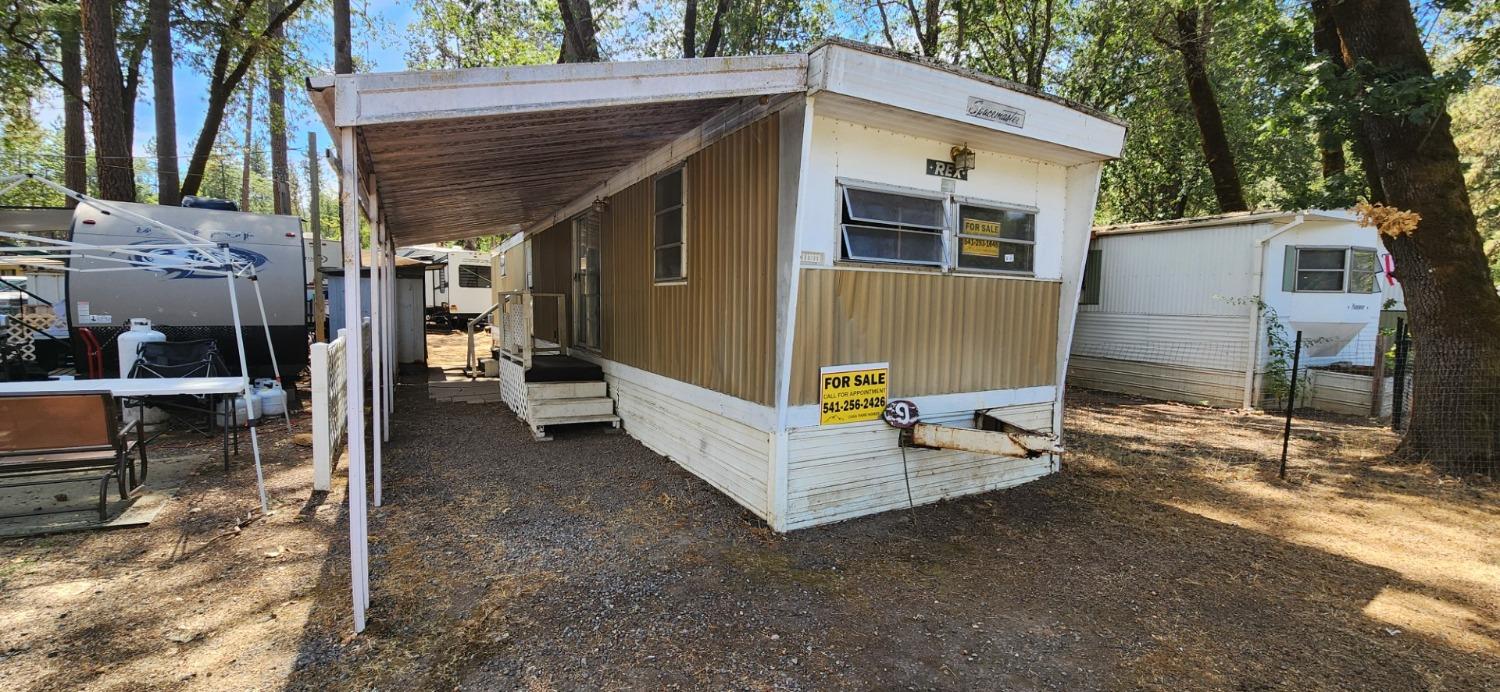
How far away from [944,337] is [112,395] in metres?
5.22

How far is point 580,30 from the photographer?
391 inches

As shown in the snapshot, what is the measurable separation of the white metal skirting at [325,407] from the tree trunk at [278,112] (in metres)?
9.85

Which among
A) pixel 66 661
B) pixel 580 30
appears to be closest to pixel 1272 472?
pixel 66 661

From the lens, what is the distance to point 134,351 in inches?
250

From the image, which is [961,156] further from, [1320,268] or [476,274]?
[476,274]

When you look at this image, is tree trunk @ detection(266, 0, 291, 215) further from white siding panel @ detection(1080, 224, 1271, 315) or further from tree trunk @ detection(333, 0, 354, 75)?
white siding panel @ detection(1080, 224, 1271, 315)

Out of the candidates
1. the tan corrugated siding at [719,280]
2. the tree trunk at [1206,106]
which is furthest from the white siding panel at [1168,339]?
the tan corrugated siding at [719,280]

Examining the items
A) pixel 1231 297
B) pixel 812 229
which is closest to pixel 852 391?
pixel 812 229

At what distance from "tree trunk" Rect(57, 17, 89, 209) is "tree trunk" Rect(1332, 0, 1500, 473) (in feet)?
56.2

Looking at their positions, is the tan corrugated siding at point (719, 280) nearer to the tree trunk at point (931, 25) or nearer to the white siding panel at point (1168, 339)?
the tree trunk at point (931, 25)

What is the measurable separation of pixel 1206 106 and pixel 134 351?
52.1 feet

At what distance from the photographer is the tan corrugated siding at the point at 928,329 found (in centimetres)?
384

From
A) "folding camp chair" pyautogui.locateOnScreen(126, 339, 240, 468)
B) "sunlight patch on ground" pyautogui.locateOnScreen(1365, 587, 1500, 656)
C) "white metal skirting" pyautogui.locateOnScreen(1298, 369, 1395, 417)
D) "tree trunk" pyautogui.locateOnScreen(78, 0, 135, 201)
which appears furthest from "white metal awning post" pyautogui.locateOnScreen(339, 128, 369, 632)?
"white metal skirting" pyautogui.locateOnScreen(1298, 369, 1395, 417)

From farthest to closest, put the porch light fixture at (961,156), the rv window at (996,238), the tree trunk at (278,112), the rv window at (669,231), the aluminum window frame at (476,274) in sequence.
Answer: the aluminum window frame at (476,274)
the tree trunk at (278,112)
the rv window at (669,231)
the rv window at (996,238)
the porch light fixture at (961,156)
